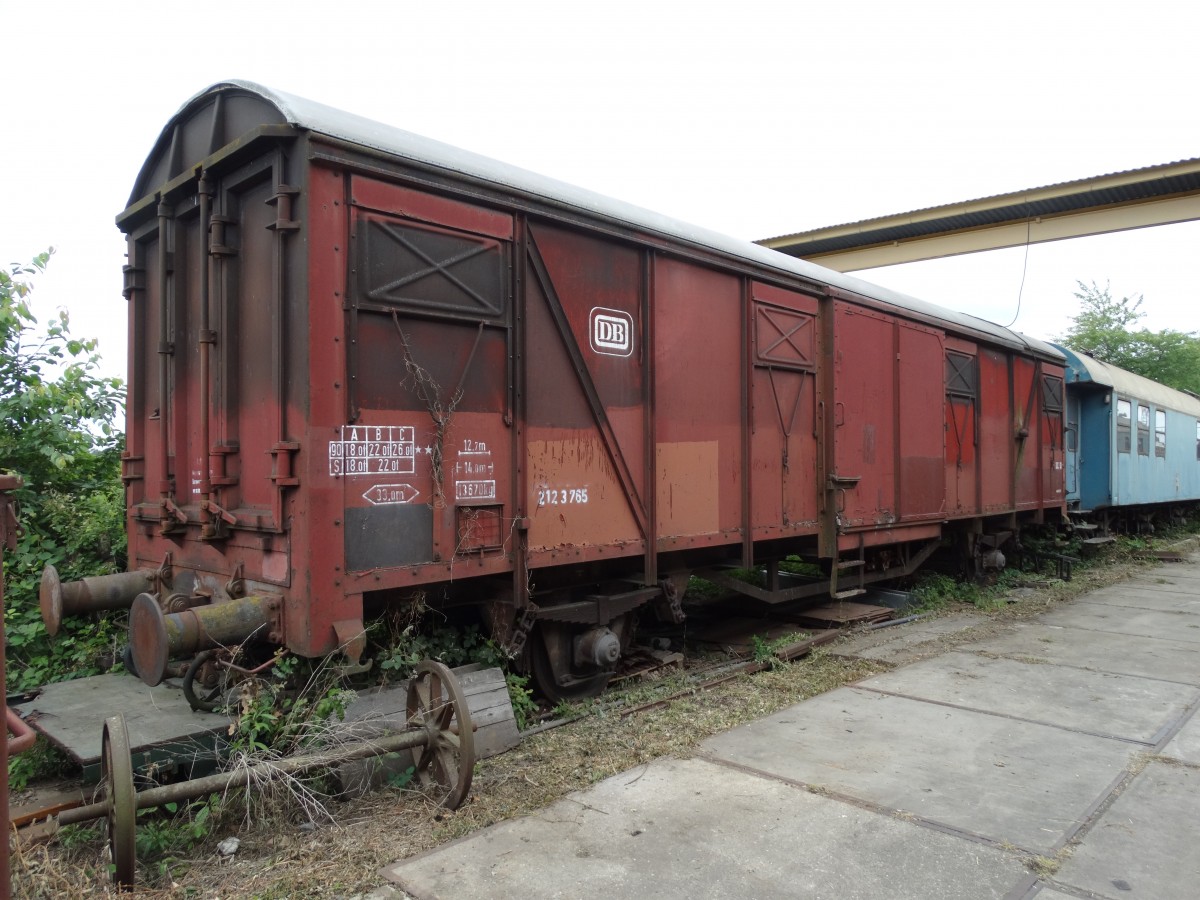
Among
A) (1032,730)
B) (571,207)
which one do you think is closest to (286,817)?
(571,207)

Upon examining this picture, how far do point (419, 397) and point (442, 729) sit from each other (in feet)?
5.72

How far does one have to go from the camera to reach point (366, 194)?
13.8ft

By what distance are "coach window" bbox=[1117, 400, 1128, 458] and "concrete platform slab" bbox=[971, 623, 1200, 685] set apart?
8.38m

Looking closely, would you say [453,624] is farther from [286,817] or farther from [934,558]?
[934,558]

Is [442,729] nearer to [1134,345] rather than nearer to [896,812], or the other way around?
[896,812]

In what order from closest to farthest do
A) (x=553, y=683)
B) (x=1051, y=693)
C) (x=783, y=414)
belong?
(x=553, y=683) → (x=1051, y=693) → (x=783, y=414)

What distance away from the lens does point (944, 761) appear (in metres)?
4.52

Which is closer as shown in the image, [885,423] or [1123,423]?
[885,423]

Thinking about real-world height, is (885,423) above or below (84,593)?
above

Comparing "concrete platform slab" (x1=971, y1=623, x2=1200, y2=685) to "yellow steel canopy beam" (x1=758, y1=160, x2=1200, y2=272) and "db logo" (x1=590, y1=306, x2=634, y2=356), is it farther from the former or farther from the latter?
"yellow steel canopy beam" (x1=758, y1=160, x2=1200, y2=272)

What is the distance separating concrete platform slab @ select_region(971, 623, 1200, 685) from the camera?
21.9ft

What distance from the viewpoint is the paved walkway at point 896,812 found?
10.5ft

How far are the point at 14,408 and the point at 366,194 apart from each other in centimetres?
423

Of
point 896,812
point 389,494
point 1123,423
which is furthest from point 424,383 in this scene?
point 1123,423
